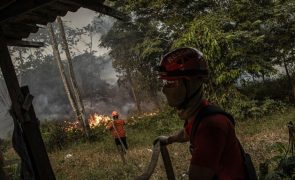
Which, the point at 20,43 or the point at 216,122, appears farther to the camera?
the point at 20,43

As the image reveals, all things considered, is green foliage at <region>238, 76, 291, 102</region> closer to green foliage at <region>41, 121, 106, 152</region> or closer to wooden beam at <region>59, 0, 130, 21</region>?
green foliage at <region>41, 121, 106, 152</region>

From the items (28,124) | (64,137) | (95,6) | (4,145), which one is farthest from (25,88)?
(4,145)

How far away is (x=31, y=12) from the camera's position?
17.8 ft

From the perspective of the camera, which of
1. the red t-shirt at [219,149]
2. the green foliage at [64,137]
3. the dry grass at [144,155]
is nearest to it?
the red t-shirt at [219,149]

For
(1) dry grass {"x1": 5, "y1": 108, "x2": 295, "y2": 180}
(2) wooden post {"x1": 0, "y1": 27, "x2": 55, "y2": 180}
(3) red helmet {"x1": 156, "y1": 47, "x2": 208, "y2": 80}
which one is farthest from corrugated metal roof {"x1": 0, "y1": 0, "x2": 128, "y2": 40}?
(1) dry grass {"x1": 5, "y1": 108, "x2": 295, "y2": 180}

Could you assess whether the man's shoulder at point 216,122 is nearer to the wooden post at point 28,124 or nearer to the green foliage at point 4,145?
the wooden post at point 28,124

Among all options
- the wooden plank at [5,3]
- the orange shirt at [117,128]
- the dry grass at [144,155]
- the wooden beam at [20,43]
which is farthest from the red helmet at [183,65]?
the orange shirt at [117,128]

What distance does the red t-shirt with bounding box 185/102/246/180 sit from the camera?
1.98 m

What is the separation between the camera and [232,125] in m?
2.16

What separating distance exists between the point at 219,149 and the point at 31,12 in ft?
13.8

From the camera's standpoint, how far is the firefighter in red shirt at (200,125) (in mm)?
1989

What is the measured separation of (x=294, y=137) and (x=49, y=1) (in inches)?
149

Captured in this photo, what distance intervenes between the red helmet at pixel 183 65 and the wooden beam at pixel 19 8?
3069 millimetres

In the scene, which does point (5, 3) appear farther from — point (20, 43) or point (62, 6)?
point (20, 43)
